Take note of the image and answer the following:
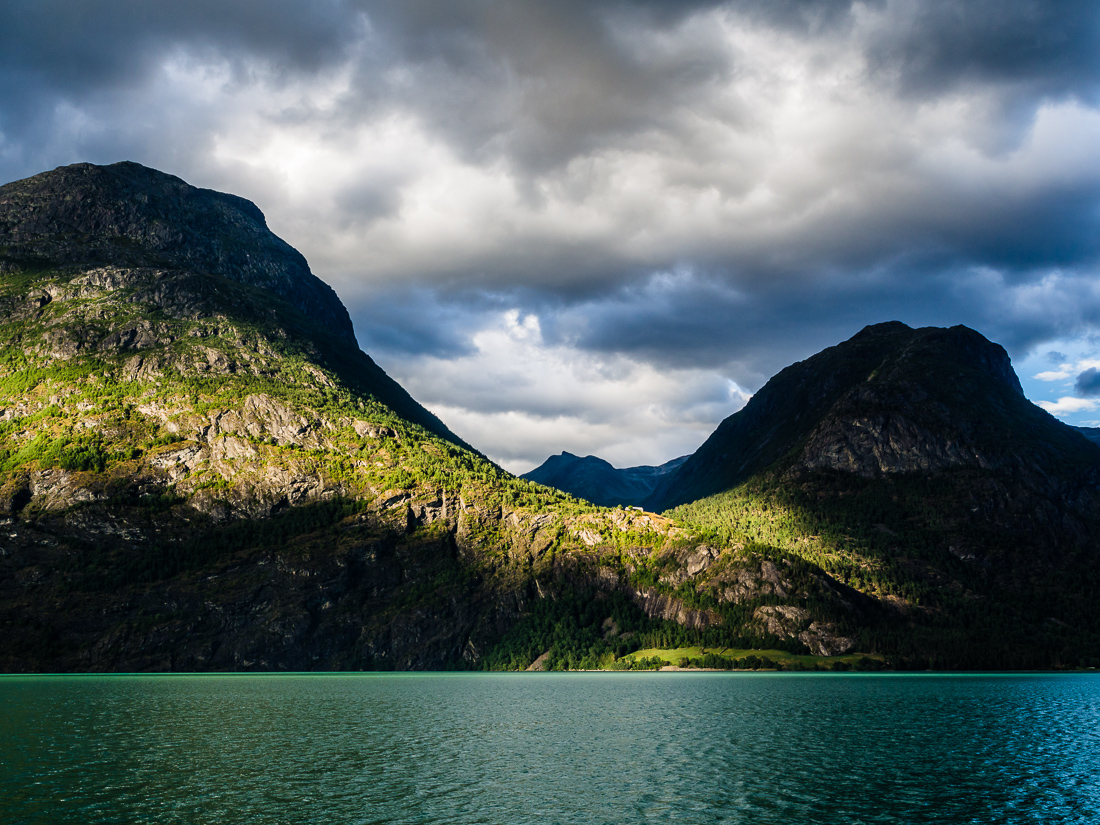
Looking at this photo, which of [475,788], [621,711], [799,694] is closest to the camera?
[475,788]

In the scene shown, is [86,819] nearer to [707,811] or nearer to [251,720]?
[707,811]

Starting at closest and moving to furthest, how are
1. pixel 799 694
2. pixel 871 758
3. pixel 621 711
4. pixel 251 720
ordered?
pixel 871 758, pixel 251 720, pixel 621 711, pixel 799 694

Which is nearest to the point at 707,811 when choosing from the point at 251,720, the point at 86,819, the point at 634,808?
the point at 634,808

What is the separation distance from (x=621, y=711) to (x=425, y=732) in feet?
140

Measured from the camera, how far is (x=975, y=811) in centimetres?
5216

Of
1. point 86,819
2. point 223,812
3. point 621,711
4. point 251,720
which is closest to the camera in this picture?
Answer: point 86,819

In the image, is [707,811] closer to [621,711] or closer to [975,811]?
[975,811]

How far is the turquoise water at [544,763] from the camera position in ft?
169

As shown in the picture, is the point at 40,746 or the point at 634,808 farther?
the point at 40,746

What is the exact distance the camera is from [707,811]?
52094mm

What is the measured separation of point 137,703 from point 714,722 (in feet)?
326

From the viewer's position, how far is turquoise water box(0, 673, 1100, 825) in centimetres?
5159

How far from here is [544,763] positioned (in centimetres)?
7138

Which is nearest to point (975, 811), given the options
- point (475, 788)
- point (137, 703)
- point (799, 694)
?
point (475, 788)
